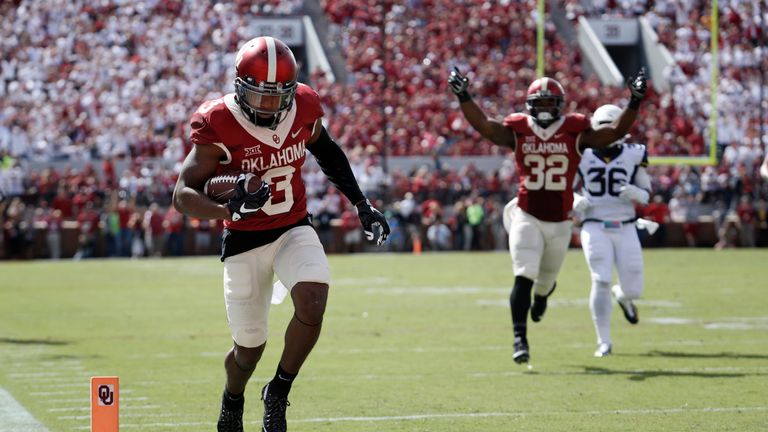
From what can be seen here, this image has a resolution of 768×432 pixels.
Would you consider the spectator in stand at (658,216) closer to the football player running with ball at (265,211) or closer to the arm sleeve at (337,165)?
the arm sleeve at (337,165)

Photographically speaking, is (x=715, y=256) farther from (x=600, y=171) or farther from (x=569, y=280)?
(x=600, y=171)

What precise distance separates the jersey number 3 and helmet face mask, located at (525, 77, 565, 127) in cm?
24

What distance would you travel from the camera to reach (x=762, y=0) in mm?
26219

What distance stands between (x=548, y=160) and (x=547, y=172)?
0.08 metres

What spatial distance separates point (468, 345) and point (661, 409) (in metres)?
3.32

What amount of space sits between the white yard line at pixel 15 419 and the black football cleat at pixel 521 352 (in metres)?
3.12

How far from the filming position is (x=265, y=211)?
5.59m

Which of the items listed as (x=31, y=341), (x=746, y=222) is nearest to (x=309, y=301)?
(x=31, y=341)

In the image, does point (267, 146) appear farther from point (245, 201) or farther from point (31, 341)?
point (31, 341)

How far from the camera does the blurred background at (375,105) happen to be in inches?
1025

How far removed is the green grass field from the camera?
6547 mm

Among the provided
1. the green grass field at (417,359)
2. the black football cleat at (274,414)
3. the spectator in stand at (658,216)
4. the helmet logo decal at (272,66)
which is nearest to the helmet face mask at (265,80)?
the helmet logo decal at (272,66)

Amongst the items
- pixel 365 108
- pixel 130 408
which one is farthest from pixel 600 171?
Answer: pixel 365 108

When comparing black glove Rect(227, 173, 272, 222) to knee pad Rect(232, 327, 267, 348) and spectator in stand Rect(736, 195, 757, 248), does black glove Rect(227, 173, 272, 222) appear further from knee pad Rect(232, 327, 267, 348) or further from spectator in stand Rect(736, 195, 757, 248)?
spectator in stand Rect(736, 195, 757, 248)
